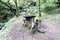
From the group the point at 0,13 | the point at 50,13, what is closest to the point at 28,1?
the point at 0,13

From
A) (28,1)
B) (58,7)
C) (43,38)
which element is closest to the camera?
(43,38)

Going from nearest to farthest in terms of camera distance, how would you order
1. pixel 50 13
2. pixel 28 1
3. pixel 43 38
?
pixel 43 38
pixel 50 13
pixel 28 1

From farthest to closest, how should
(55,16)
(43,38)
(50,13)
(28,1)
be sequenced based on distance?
(28,1)
(50,13)
(55,16)
(43,38)

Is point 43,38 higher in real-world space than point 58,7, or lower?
lower

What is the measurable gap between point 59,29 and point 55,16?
3.39 metres

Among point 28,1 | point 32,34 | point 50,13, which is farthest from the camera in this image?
point 28,1

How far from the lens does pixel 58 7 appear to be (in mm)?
15375

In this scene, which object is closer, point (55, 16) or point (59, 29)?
point (59, 29)

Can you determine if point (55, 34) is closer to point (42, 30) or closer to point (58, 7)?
point (42, 30)

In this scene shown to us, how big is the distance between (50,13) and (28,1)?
8.97 meters

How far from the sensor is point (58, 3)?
52.1ft

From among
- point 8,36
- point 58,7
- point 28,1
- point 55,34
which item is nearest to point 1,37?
point 8,36

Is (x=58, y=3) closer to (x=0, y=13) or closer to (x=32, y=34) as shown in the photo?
(x=0, y=13)

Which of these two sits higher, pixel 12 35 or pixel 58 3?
pixel 58 3
